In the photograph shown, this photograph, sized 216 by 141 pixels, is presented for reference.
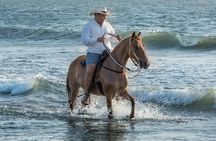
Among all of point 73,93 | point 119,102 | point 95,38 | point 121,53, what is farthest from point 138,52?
point 73,93

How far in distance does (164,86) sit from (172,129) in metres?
5.74

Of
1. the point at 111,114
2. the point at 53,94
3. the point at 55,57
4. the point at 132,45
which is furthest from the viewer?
the point at 55,57

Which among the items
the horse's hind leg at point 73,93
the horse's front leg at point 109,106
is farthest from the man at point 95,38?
the horse's hind leg at point 73,93

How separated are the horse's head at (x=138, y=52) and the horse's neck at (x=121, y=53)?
241 millimetres

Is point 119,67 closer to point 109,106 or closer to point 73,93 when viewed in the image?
point 109,106

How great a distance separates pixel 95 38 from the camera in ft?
42.4

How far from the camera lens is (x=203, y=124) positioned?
12.8m

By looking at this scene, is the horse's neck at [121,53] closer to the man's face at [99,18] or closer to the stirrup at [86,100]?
the man's face at [99,18]

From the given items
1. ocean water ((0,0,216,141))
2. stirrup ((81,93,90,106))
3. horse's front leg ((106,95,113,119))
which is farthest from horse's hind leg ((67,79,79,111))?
horse's front leg ((106,95,113,119))

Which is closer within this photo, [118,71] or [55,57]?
[118,71]

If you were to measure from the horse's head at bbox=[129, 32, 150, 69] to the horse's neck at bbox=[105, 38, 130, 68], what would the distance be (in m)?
0.24

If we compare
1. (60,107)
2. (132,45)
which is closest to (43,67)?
(60,107)

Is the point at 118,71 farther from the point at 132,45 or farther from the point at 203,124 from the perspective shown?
the point at 203,124

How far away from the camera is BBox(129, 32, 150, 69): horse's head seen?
12.1m
